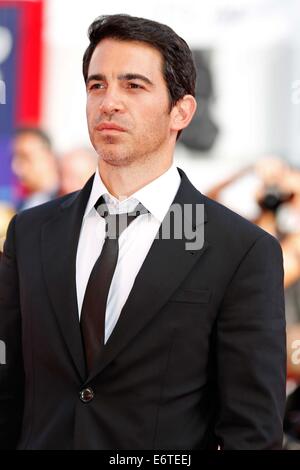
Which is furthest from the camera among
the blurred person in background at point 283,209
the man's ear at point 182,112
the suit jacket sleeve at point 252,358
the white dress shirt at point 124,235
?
the blurred person in background at point 283,209

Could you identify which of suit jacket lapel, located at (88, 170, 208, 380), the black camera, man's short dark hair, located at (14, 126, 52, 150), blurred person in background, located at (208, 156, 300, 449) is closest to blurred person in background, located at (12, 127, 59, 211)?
man's short dark hair, located at (14, 126, 52, 150)

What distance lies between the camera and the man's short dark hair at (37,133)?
14.8ft

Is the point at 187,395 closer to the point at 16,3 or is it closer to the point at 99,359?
the point at 99,359

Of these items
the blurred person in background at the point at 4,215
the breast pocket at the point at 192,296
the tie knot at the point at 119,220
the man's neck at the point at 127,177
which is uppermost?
the man's neck at the point at 127,177

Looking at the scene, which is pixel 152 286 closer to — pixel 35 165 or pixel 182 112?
pixel 182 112

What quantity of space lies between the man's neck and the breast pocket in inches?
11.3

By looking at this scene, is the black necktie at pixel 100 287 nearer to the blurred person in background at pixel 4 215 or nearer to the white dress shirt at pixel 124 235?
the white dress shirt at pixel 124 235

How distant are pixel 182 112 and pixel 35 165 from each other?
8.14ft

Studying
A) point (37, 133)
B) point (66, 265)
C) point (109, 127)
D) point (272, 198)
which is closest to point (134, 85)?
point (109, 127)

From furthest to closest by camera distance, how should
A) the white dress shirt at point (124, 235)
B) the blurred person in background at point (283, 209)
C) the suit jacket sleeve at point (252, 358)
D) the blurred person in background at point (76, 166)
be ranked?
the blurred person in background at point (76, 166) → the blurred person in background at point (283, 209) → the white dress shirt at point (124, 235) → the suit jacket sleeve at point (252, 358)

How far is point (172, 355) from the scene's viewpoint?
1.89 m

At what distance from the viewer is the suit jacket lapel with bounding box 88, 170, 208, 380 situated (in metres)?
1.88

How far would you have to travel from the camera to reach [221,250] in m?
1.98

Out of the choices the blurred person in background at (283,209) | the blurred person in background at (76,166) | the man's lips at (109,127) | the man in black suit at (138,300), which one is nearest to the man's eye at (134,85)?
the man in black suit at (138,300)
